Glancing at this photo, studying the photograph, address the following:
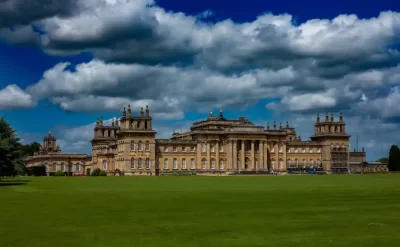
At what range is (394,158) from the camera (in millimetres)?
118625

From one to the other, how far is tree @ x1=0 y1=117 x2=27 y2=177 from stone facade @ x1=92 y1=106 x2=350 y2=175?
4986cm

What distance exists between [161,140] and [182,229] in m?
91.3

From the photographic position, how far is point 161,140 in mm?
107875

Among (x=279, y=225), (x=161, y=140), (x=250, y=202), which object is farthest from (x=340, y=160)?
(x=279, y=225)

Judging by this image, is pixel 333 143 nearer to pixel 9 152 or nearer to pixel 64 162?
pixel 64 162

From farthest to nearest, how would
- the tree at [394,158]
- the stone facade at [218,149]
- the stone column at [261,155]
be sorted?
the tree at [394,158] → the stone column at [261,155] → the stone facade at [218,149]

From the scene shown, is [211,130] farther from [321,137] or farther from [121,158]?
[321,137]

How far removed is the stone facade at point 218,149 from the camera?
104 metres

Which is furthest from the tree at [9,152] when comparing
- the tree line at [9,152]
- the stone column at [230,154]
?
the stone column at [230,154]

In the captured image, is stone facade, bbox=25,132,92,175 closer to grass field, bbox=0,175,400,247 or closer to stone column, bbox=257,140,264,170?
stone column, bbox=257,140,264,170

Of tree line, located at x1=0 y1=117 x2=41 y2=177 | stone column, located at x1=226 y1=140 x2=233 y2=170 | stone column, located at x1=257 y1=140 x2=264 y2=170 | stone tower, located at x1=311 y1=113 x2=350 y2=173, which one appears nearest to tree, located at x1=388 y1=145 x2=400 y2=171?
stone tower, located at x1=311 y1=113 x2=350 y2=173

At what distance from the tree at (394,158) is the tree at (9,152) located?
86.0 meters

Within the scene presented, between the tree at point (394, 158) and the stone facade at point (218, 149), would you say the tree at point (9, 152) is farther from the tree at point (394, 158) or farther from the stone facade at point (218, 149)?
the tree at point (394, 158)

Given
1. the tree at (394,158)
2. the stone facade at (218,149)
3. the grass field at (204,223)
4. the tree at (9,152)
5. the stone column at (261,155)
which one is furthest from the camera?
the tree at (394,158)
